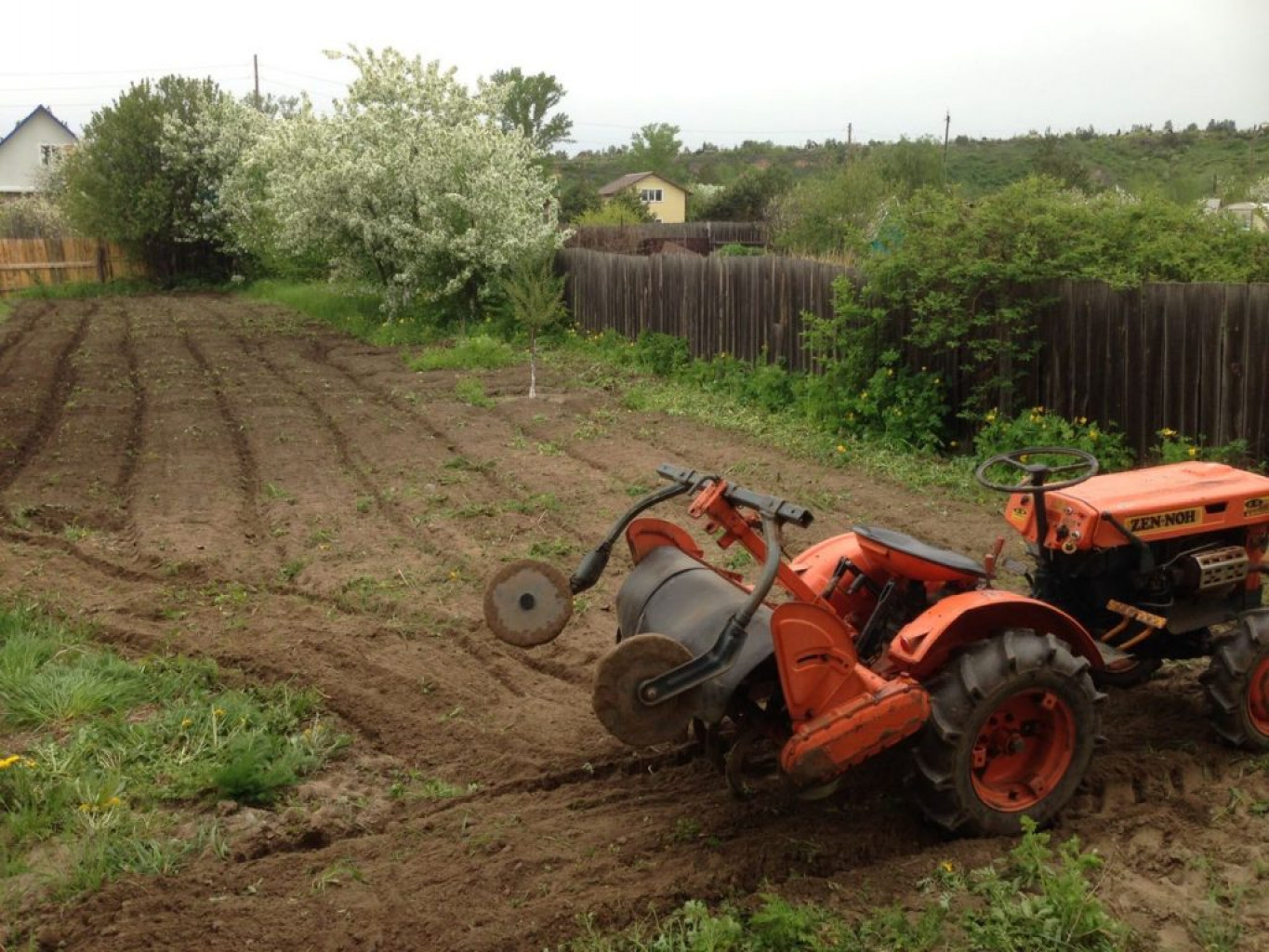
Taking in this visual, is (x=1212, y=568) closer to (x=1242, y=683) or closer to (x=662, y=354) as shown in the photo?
(x=1242, y=683)

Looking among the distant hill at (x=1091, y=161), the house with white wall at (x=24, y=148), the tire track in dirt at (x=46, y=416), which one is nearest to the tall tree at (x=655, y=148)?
the distant hill at (x=1091, y=161)

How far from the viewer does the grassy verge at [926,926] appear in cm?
382

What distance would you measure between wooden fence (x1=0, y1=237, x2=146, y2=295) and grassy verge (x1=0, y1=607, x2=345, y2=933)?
104ft

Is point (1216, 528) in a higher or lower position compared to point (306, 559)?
higher

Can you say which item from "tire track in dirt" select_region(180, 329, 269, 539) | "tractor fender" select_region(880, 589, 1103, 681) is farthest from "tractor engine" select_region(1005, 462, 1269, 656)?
"tire track in dirt" select_region(180, 329, 269, 539)

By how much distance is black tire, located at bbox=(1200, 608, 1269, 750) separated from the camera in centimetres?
508

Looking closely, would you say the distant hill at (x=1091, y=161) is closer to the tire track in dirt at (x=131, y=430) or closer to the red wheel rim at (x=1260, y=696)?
the tire track in dirt at (x=131, y=430)

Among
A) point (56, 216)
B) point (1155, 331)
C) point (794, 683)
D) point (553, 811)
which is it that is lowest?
point (553, 811)

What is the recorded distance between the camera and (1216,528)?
5.21 m

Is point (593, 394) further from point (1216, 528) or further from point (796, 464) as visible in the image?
point (1216, 528)

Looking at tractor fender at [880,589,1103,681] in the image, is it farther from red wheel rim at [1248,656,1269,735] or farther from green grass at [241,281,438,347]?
green grass at [241,281,438,347]

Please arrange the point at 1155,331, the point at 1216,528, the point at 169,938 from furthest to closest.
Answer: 1. the point at 1155,331
2. the point at 1216,528
3. the point at 169,938

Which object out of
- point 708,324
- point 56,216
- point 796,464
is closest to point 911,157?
point 708,324

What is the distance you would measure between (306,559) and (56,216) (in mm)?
40183
